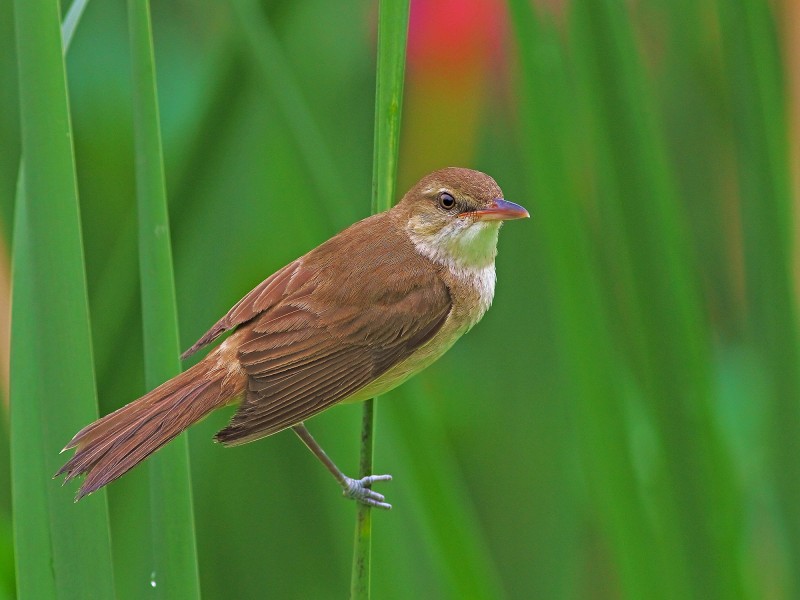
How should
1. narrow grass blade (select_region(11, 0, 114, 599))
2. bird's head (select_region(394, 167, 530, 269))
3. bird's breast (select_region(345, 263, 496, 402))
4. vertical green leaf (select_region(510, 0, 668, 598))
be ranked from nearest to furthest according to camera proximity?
narrow grass blade (select_region(11, 0, 114, 599))
vertical green leaf (select_region(510, 0, 668, 598))
bird's breast (select_region(345, 263, 496, 402))
bird's head (select_region(394, 167, 530, 269))

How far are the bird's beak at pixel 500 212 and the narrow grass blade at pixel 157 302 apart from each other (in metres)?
0.81

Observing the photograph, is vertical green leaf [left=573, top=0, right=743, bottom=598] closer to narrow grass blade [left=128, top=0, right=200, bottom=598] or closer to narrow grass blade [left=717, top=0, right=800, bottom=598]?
narrow grass blade [left=717, top=0, right=800, bottom=598]

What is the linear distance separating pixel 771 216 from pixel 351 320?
0.85 meters

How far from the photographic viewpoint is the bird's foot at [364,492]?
190cm

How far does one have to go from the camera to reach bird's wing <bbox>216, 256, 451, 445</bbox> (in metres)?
1.95

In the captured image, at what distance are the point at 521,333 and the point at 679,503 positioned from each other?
3.25ft

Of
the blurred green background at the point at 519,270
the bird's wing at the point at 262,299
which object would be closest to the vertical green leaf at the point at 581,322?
the blurred green background at the point at 519,270

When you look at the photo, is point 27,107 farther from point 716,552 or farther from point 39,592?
point 716,552

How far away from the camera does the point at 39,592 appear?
152 cm

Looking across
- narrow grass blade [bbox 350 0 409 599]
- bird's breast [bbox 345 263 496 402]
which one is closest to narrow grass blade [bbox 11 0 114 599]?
narrow grass blade [bbox 350 0 409 599]

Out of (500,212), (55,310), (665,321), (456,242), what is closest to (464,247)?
(456,242)

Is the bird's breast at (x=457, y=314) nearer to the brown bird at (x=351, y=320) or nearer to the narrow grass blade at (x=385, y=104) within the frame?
the brown bird at (x=351, y=320)

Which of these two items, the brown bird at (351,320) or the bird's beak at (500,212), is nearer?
the brown bird at (351,320)

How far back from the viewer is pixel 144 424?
1681 mm
